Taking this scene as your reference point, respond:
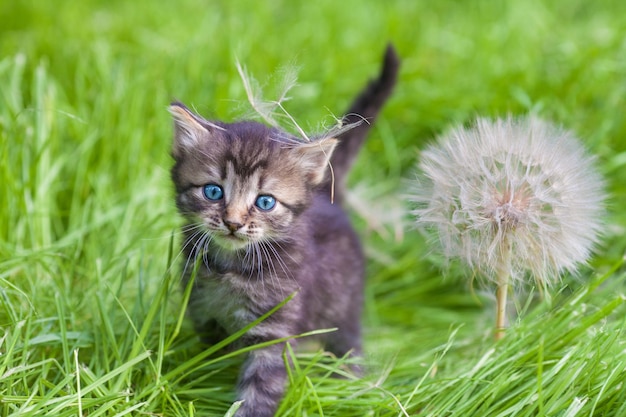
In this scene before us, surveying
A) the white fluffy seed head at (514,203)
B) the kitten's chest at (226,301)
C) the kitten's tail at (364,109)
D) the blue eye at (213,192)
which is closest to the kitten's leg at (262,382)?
the kitten's chest at (226,301)

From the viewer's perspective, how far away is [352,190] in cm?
381

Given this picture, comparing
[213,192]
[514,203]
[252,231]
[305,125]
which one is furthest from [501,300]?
[305,125]

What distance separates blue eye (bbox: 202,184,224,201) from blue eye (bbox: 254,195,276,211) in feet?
0.37

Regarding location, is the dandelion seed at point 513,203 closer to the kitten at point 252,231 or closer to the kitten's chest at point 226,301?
the kitten at point 252,231

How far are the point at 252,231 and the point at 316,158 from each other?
13.9 inches

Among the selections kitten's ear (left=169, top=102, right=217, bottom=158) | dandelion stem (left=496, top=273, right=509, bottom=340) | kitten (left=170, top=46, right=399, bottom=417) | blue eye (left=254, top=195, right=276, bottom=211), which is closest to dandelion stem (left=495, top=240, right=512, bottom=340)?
dandelion stem (left=496, top=273, right=509, bottom=340)

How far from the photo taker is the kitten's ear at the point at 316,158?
2.23m

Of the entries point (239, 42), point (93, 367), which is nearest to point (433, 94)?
point (239, 42)

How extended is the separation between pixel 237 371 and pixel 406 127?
6.54 feet

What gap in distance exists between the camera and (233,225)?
212cm

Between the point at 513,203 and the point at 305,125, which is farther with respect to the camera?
the point at 305,125

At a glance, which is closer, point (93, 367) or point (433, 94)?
point (93, 367)

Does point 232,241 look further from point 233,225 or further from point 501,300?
point 501,300

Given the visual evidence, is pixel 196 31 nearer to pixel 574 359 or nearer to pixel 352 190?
pixel 352 190
